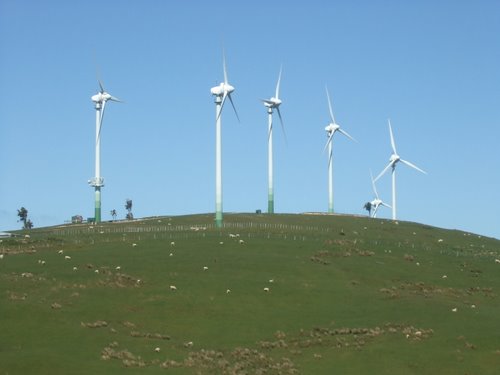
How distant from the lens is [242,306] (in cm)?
6881

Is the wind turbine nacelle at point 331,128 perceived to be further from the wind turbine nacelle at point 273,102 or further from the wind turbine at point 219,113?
the wind turbine at point 219,113

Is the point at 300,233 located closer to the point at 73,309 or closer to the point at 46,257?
the point at 46,257

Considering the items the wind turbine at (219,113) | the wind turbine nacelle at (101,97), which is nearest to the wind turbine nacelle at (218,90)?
the wind turbine at (219,113)

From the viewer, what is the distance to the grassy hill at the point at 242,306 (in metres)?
53.6

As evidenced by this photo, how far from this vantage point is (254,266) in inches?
3317

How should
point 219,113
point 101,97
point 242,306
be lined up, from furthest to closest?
1. point 101,97
2. point 219,113
3. point 242,306

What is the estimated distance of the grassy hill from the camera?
176 ft

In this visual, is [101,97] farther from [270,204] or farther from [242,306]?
[242,306]

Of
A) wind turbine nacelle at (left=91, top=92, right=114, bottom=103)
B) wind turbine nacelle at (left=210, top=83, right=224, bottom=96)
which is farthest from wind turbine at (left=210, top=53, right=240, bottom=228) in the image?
wind turbine nacelle at (left=91, top=92, right=114, bottom=103)

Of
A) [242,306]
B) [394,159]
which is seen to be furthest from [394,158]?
[242,306]

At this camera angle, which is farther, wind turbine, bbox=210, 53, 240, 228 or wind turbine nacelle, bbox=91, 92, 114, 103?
wind turbine nacelle, bbox=91, 92, 114, 103

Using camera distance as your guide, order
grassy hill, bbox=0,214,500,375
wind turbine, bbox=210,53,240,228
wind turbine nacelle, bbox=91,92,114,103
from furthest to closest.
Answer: wind turbine nacelle, bbox=91,92,114,103 → wind turbine, bbox=210,53,240,228 → grassy hill, bbox=0,214,500,375

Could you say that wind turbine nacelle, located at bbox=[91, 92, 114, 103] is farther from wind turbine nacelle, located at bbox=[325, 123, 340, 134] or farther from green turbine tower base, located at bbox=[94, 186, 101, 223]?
wind turbine nacelle, located at bbox=[325, 123, 340, 134]

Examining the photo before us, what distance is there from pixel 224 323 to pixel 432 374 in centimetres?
1736
